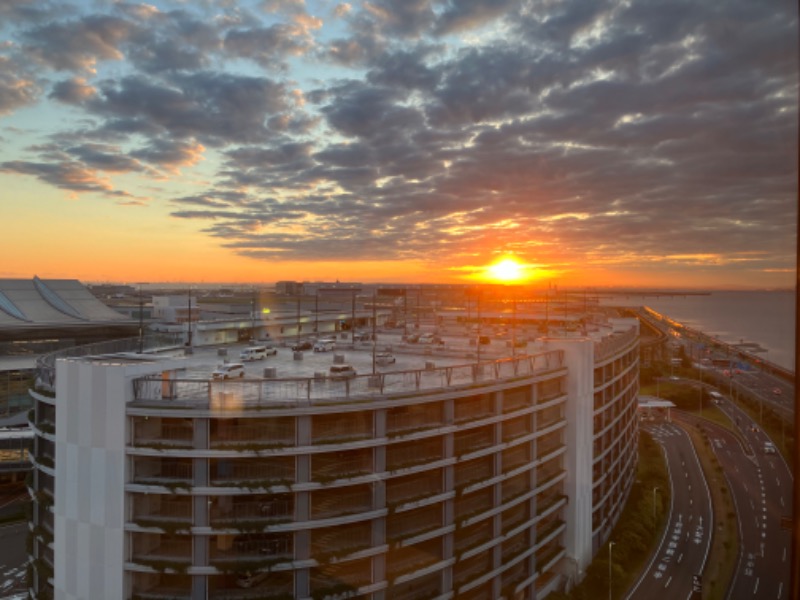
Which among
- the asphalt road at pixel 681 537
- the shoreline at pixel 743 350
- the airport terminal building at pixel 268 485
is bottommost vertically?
the asphalt road at pixel 681 537

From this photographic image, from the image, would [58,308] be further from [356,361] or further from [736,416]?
[736,416]

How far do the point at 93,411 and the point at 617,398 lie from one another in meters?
34.7

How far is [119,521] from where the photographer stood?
2178 centimetres

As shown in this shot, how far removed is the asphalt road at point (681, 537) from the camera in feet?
120

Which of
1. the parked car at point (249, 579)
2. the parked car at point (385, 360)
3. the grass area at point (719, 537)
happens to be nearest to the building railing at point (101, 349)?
the parked car at point (249, 579)

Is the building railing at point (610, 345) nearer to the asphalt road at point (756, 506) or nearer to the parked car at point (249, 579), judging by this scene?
the asphalt road at point (756, 506)

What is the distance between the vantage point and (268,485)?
21750mm

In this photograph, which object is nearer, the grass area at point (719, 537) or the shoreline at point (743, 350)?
the grass area at point (719, 537)

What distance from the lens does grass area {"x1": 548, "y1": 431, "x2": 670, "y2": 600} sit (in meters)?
34.9

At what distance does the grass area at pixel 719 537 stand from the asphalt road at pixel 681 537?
20.5 inches

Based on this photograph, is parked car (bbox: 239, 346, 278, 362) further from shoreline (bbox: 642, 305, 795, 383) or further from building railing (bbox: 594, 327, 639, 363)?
shoreline (bbox: 642, 305, 795, 383)

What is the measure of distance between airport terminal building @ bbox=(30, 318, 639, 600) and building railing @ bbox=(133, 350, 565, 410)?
0.09 m

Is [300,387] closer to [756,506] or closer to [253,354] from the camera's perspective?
[253,354]

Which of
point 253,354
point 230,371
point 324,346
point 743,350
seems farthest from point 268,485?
point 743,350
